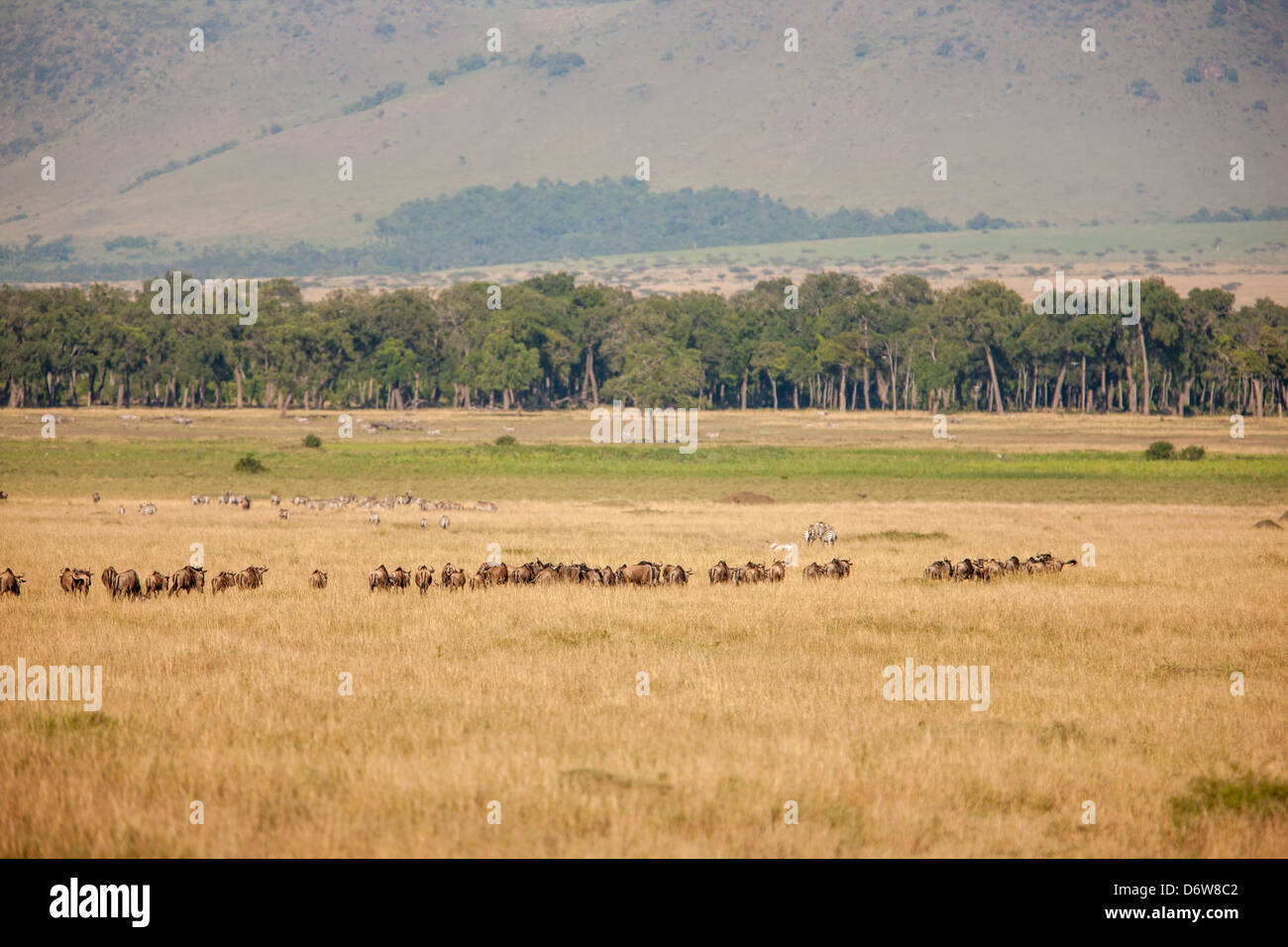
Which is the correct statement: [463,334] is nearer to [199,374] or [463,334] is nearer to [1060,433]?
[199,374]

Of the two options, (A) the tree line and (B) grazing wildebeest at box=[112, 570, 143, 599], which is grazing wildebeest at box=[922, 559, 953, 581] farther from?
(A) the tree line

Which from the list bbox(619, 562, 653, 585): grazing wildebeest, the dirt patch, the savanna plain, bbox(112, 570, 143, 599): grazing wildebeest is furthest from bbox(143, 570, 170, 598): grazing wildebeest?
the dirt patch

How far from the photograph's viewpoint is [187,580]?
71.6ft

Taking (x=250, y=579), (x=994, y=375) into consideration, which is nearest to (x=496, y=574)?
(x=250, y=579)

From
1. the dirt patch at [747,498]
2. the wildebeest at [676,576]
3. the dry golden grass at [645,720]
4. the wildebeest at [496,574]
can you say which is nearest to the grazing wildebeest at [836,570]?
the dry golden grass at [645,720]

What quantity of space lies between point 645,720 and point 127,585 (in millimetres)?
11753

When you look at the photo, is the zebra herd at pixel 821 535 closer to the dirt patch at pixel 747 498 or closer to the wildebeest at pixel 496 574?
A: the wildebeest at pixel 496 574

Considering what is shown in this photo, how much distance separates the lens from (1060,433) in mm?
98688

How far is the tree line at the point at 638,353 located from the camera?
133 m

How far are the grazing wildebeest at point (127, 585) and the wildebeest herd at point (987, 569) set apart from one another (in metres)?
15.3

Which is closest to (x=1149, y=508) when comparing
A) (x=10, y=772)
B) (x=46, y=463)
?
(x=10, y=772)

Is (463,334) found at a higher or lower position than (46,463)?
higher

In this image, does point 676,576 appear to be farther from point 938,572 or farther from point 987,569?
point 987,569
